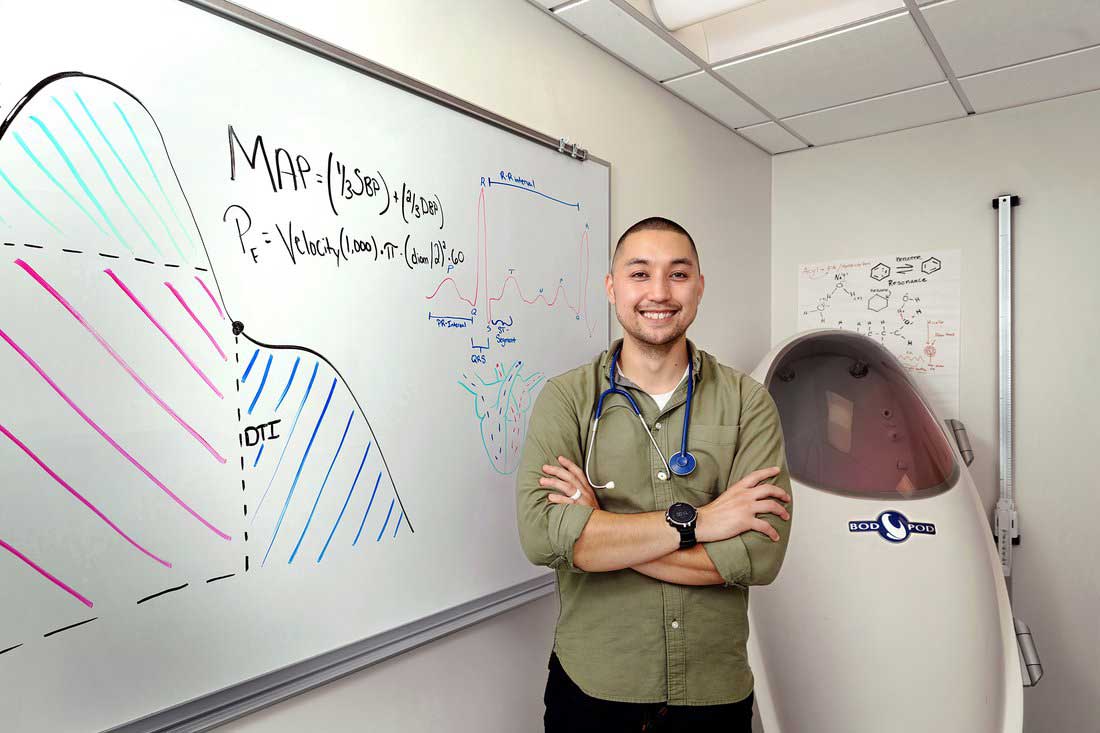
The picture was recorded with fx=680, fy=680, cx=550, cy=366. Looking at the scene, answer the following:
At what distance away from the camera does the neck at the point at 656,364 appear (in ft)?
4.47

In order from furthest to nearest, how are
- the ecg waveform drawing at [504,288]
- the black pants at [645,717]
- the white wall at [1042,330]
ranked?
the white wall at [1042,330] → the ecg waveform drawing at [504,288] → the black pants at [645,717]

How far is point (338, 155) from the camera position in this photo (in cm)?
127

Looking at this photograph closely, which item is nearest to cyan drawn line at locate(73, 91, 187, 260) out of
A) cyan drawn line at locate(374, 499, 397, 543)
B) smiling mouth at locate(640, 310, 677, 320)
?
cyan drawn line at locate(374, 499, 397, 543)

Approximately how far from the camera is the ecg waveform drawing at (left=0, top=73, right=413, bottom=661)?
0.90 metres

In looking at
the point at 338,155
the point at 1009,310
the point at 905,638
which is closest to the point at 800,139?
the point at 1009,310

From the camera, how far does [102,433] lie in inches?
38.1

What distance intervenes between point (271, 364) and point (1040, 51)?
2299 mm

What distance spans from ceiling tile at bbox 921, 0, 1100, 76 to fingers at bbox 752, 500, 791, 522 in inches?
55.3

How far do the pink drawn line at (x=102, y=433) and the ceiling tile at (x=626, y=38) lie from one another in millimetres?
1439

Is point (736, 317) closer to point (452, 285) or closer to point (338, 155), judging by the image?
point (452, 285)

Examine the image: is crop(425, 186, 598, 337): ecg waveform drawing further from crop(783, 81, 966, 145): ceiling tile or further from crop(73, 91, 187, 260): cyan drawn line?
crop(783, 81, 966, 145): ceiling tile

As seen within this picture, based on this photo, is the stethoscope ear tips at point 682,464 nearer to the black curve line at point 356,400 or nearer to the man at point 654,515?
the man at point 654,515

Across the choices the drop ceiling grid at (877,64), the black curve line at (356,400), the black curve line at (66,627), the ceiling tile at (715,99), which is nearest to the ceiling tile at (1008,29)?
the drop ceiling grid at (877,64)

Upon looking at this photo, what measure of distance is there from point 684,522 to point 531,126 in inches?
42.3
